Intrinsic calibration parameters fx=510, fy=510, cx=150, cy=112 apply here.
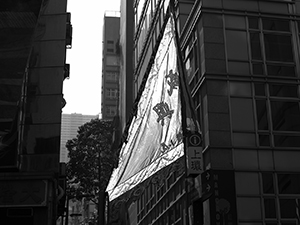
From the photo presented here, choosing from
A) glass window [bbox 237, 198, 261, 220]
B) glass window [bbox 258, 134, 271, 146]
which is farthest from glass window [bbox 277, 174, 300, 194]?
glass window [bbox 258, 134, 271, 146]

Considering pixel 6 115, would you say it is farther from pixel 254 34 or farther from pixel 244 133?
pixel 254 34

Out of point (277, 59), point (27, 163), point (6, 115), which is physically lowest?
point (27, 163)

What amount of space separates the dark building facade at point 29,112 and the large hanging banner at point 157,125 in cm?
394

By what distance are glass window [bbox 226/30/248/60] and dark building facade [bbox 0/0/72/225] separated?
336 inches

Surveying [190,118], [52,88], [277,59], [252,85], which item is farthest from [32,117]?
[277,59]

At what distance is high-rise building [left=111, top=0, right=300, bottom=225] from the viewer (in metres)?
23.6

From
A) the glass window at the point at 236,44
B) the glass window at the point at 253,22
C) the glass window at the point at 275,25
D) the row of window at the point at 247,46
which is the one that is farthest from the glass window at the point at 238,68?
the glass window at the point at 275,25

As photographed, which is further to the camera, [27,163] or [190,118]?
[27,163]

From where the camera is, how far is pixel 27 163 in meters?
22.9

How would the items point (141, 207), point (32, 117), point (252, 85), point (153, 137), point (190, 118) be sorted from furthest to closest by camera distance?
point (141, 207), point (252, 85), point (32, 117), point (153, 137), point (190, 118)

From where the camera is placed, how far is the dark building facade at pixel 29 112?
2139cm

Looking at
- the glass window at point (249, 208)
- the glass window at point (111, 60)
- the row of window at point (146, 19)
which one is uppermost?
the glass window at point (111, 60)

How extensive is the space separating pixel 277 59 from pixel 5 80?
13.9 meters

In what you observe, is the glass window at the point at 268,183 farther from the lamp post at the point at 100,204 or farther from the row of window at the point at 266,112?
the lamp post at the point at 100,204
